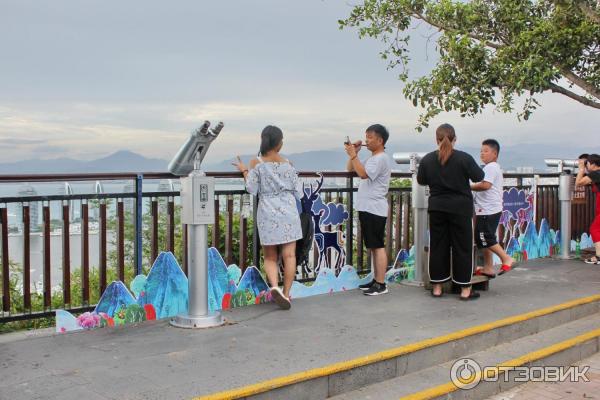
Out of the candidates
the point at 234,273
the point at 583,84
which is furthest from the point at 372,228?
the point at 583,84

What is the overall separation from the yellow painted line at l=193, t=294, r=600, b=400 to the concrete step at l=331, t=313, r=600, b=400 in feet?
0.55

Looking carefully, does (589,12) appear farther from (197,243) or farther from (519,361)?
(197,243)

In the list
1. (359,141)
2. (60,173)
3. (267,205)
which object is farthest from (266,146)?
(60,173)

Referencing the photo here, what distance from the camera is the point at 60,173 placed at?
189 inches

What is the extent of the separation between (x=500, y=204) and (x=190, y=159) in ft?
12.3

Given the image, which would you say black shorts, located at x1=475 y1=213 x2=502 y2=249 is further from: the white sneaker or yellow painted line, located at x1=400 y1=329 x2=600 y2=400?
the white sneaker

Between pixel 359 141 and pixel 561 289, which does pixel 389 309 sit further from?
pixel 561 289

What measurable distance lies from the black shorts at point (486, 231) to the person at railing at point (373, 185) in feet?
4.42

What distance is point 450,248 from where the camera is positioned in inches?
252

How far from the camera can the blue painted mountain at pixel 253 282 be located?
5.86m

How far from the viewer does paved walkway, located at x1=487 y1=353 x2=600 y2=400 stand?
4.49 meters

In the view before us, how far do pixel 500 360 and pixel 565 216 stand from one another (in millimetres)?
5191

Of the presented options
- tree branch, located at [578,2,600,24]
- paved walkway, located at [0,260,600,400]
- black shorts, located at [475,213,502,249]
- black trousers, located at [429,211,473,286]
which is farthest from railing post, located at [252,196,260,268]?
tree branch, located at [578,2,600,24]

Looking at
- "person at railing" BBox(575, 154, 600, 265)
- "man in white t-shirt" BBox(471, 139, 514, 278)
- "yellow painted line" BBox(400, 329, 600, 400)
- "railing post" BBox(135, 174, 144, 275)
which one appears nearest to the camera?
"yellow painted line" BBox(400, 329, 600, 400)
